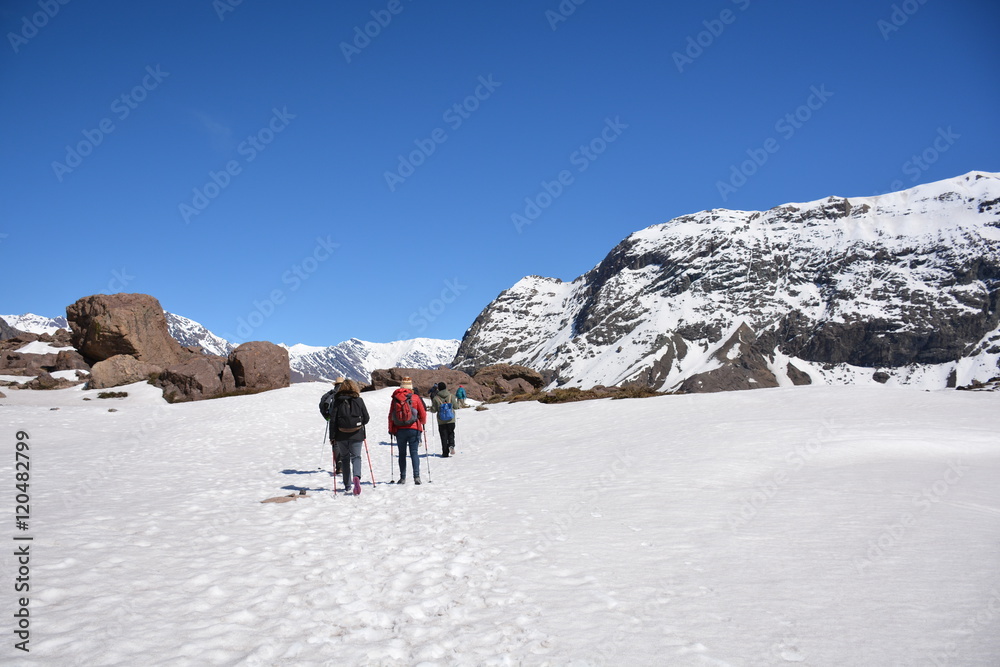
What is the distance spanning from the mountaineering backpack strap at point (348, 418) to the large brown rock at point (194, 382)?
24866 millimetres

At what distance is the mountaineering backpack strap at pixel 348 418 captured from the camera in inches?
471

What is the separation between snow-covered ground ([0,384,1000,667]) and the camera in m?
4.39

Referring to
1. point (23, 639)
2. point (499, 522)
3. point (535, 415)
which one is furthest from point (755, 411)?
point (23, 639)

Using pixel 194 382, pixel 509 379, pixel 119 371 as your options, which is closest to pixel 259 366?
pixel 194 382

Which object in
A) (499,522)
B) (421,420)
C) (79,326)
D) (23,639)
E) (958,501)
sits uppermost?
(79,326)

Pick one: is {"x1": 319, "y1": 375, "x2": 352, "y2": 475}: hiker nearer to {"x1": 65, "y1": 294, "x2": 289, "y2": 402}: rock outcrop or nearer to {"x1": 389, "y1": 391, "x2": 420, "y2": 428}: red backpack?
{"x1": 389, "y1": 391, "x2": 420, "y2": 428}: red backpack

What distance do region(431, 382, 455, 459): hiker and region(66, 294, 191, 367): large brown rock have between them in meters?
31.2

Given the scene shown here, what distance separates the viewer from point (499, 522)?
8.74 m

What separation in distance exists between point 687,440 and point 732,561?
32.0 feet

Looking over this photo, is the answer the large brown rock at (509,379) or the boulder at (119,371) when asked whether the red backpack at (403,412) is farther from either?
the large brown rock at (509,379)

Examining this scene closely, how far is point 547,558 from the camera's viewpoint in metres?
6.75

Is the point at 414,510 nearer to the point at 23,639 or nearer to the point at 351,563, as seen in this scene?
the point at 351,563

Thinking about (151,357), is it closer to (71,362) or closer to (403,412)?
(71,362)

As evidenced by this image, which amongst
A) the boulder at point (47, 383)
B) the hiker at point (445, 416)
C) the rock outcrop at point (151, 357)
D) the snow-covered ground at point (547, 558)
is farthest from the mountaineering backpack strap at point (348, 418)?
the boulder at point (47, 383)
